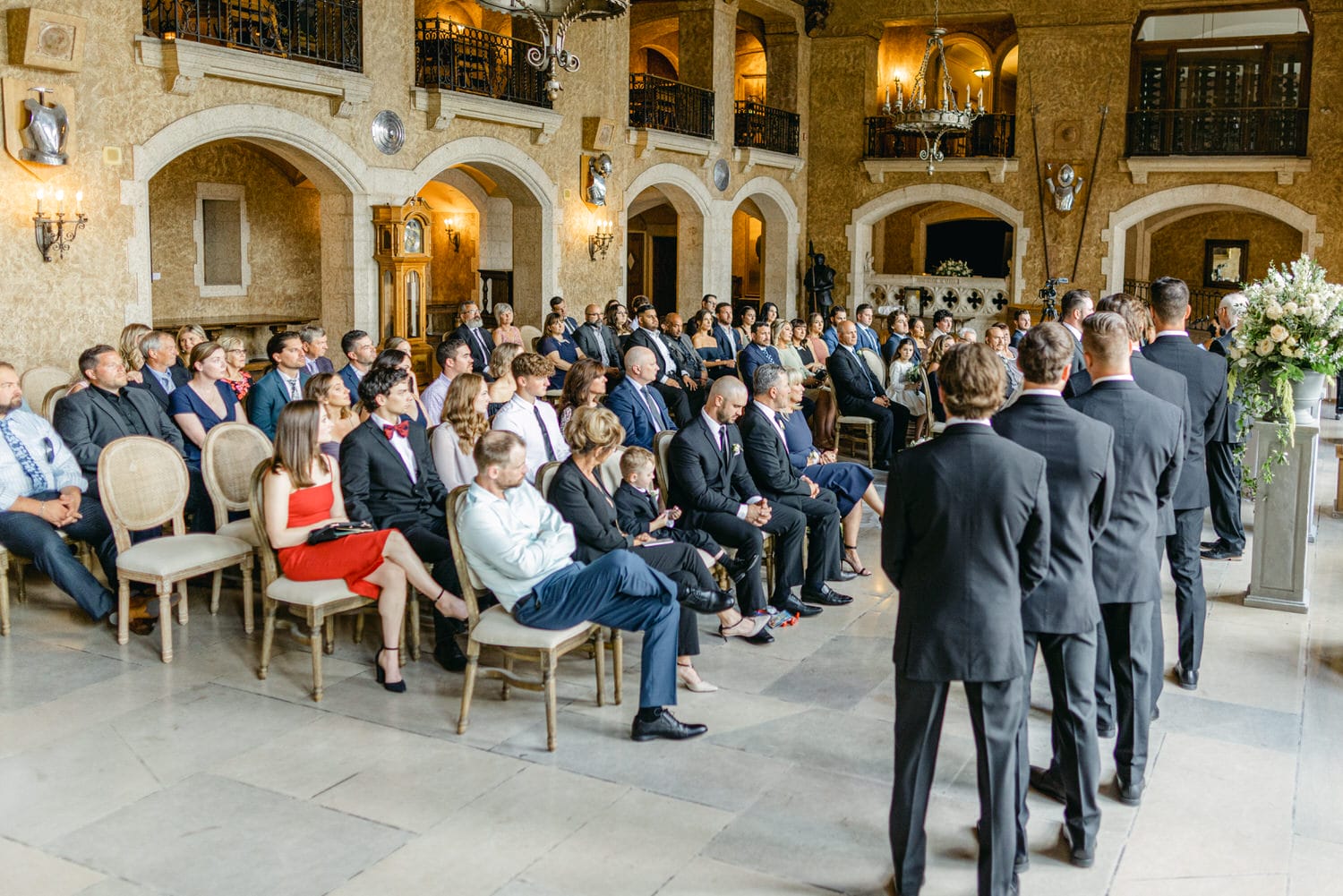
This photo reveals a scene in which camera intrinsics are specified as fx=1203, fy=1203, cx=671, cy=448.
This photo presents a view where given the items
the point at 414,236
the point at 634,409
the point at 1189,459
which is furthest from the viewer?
the point at 414,236

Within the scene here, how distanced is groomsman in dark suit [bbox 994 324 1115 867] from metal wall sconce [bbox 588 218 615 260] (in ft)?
36.1

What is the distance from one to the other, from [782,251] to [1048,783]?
1499 cm

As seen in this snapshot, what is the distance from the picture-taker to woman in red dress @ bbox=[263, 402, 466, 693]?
4613 millimetres

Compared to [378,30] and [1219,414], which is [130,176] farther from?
[1219,414]

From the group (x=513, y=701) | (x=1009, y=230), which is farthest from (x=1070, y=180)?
(x=513, y=701)

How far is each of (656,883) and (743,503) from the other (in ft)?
8.48

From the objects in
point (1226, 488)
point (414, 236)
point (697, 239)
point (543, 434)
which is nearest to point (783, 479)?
point (543, 434)

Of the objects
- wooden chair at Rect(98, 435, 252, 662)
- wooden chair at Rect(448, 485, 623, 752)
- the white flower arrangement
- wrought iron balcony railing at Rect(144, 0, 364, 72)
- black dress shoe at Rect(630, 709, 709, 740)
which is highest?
wrought iron balcony railing at Rect(144, 0, 364, 72)

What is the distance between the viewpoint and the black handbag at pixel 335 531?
4.62m

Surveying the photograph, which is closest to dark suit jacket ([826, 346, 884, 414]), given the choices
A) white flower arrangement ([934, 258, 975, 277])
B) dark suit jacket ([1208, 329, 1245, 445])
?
dark suit jacket ([1208, 329, 1245, 445])

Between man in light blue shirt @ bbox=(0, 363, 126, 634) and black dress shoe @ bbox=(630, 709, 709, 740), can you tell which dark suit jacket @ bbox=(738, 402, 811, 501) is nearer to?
black dress shoe @ bbox=(630, 709, 709, 740)

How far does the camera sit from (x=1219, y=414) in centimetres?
504

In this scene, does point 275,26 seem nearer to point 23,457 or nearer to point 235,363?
point 235,363

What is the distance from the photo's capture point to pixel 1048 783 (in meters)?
3.85
